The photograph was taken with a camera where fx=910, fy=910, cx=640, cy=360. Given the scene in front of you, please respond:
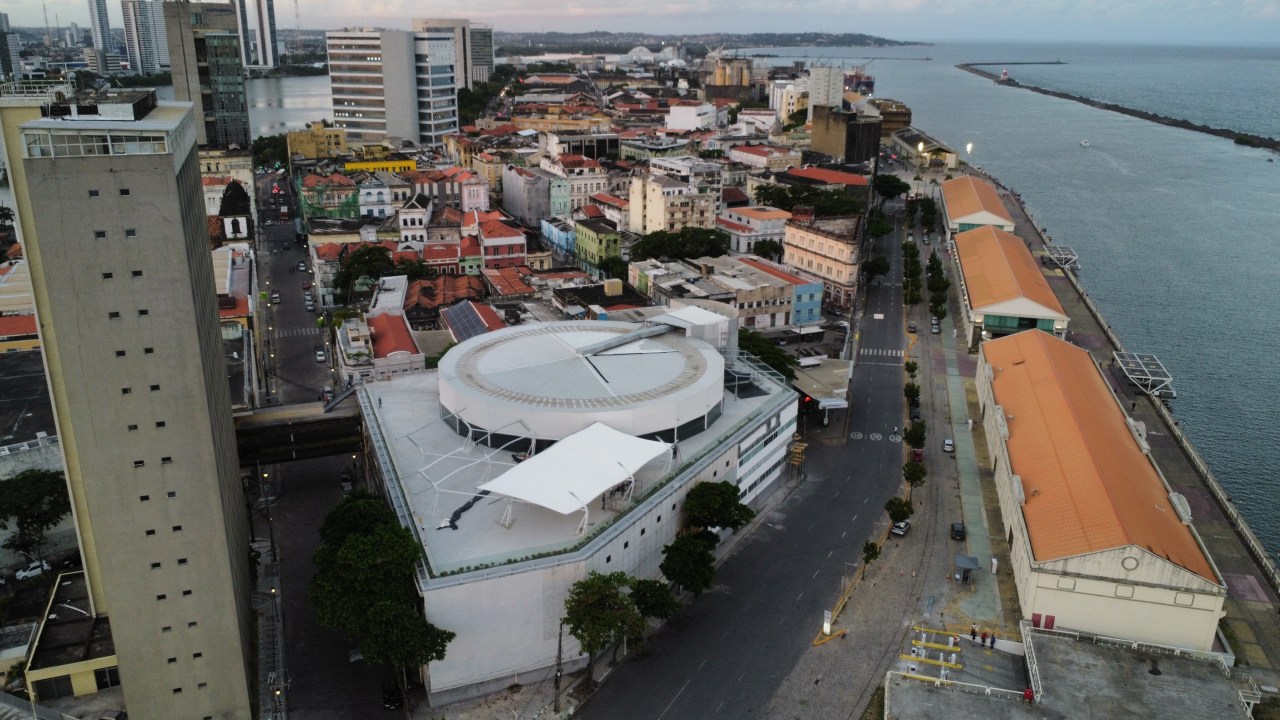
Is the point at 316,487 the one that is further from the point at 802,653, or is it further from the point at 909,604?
the point at 909,604

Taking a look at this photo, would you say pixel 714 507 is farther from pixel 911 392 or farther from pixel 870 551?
pixel 911 392

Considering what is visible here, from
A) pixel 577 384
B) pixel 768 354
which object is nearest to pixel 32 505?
pixel 577 384

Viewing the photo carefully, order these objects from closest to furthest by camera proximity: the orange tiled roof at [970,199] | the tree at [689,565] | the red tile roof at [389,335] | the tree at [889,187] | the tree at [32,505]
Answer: the tree at [689,565] < the tree at [32,505] < the red tile roof at [389,335] < the orange tiled roof at [970,199] < the tree at [889,187]

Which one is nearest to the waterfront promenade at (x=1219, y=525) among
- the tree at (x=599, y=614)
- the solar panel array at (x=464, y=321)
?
the tree at (x=599, y=614)

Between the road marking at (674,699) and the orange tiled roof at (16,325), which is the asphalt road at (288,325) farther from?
the road marking at (674,699)

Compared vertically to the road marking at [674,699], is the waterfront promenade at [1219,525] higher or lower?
higher

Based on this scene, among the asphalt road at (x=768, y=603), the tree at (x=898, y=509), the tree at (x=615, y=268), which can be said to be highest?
the tree at (x=615, y=268)

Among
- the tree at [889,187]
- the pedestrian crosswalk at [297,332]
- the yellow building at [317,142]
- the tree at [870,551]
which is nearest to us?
the tree at [870,551]

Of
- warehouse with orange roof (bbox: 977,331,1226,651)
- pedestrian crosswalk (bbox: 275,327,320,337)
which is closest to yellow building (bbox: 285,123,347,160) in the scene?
pedestrian crosswalk (bbox: 275,327,320,337)
